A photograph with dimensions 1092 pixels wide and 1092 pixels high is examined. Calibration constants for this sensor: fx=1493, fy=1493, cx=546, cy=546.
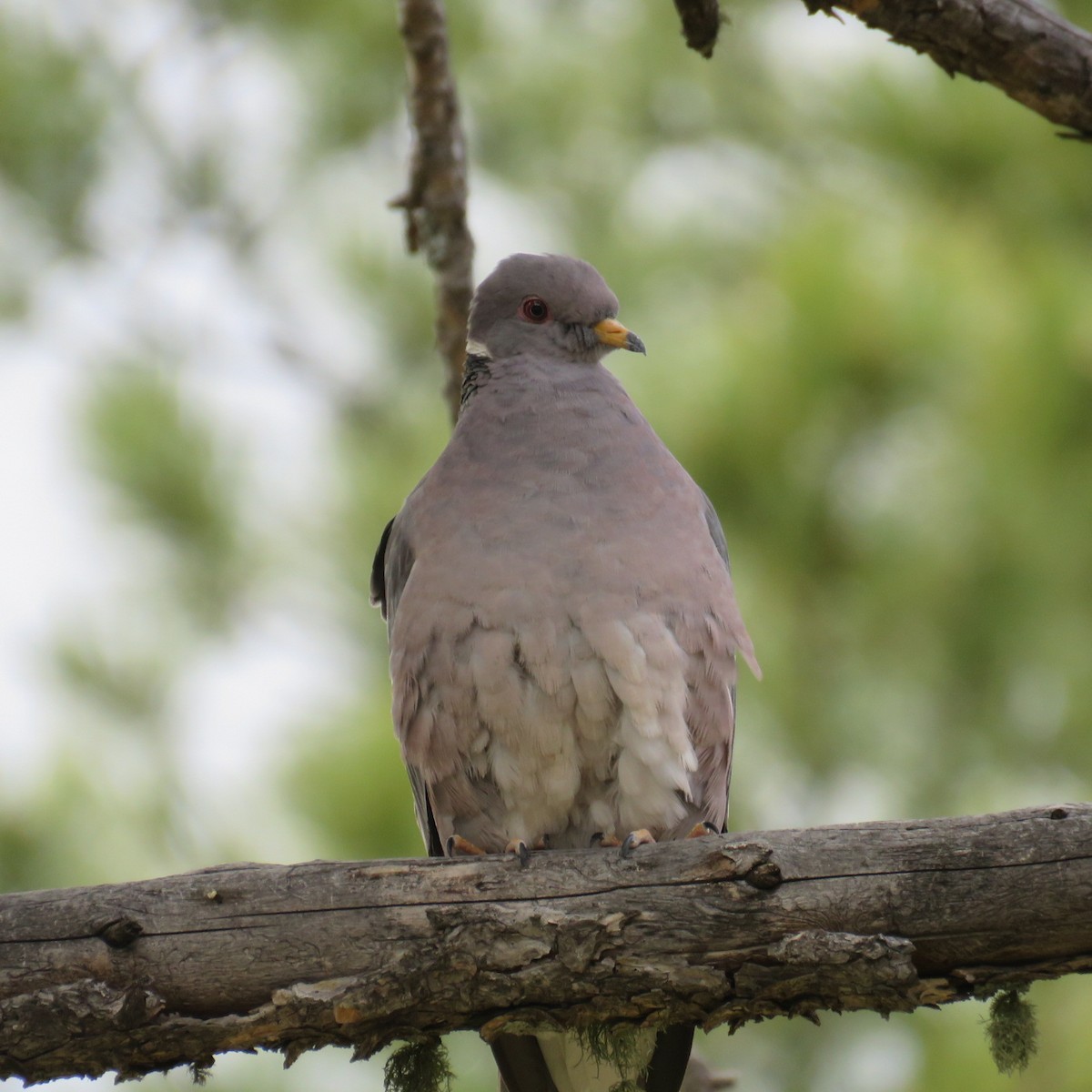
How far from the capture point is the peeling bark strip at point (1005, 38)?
3285 mm

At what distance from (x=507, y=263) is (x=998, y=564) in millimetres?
2349

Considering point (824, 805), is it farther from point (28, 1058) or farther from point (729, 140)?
point (729, 140)

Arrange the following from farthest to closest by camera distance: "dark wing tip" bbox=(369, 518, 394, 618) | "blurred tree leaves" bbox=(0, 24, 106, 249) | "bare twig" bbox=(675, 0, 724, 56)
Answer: "blurred tree leaves" bbox=(0, 24, 106, 249), "dark wing tip" bbox=(369, 518, 394, 618), "bare twig" bbox=(675, 0, 724, 56)

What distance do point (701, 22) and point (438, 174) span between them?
4.27 feet

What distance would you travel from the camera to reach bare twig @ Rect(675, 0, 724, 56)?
10.8 feet

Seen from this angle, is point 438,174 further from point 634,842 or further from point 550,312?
point 634,842

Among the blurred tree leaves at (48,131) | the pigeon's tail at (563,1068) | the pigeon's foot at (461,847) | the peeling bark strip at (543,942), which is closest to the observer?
the peeling bark strip at (543,942)

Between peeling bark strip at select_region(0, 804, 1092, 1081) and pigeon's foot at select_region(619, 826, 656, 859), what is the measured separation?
0.11 feet

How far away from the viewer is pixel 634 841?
316 cm

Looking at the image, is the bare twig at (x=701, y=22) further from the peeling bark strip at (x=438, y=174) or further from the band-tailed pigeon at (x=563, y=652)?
the peeling bark strip at (x=438, y=174)

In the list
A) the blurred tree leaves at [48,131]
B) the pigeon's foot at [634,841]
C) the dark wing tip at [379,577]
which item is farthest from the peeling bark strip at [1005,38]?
the blurred tree leaves at [48,131]

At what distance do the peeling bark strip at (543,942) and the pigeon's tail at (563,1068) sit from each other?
62cm

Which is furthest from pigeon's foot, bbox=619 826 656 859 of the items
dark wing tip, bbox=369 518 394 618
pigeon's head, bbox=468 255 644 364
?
pigeon's head, bbox=468 255 644 364

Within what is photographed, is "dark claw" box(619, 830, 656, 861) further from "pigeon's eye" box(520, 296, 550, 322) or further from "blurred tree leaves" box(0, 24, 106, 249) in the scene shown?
"blurred tree leaves" box(0, 24, 106, 249)
